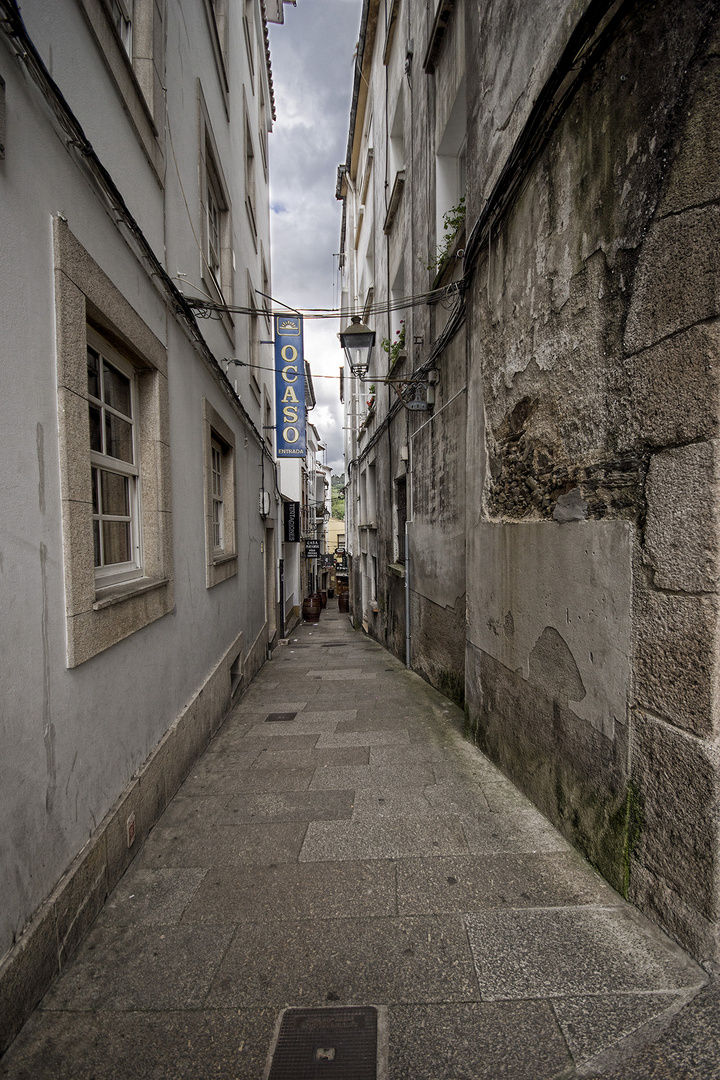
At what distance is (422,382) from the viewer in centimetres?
666

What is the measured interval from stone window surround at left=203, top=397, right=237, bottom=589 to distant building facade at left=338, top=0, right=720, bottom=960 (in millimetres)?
2651

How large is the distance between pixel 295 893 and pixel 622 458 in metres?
2.67

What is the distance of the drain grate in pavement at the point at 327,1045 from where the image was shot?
1.68 meters

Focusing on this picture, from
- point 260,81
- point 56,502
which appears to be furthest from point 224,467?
point 260,81

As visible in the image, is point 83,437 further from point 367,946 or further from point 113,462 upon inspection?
point 367,946

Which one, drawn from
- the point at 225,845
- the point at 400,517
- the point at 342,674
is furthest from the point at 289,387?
the point at 225,845

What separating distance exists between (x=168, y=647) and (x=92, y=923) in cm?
177

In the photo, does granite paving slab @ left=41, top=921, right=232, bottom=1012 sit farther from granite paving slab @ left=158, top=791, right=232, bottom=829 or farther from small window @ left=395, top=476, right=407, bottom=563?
small window @ left=395, top=476, right=407, bottom=563

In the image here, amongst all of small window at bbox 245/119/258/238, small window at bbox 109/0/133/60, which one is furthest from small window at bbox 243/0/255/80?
small window at bbox 109/0/133/60

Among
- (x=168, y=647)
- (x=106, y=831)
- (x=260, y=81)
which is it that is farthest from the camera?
(x=260, y=81)

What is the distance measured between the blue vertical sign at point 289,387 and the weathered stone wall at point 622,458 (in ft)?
19.4

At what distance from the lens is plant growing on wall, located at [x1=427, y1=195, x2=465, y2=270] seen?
561 centimetres

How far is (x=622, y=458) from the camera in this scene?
7.93 ft

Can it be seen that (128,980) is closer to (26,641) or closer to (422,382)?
(26,641)
